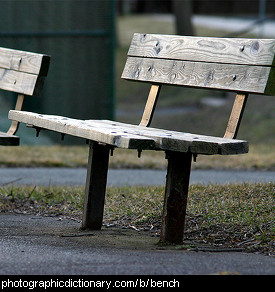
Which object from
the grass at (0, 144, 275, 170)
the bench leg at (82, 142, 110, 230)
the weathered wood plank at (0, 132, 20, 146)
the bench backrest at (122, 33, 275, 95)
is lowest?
the grass at (0, 144, 275, 170)

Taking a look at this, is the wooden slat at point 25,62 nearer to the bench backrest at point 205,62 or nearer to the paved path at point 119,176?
the bench backrest at point 205,62

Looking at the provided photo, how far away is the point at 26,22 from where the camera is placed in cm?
991

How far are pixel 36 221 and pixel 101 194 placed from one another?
0.69 m

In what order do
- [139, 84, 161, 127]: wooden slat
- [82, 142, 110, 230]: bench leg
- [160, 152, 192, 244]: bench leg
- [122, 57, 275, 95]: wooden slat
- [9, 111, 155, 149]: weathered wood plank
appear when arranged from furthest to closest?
[139, 84, 161, 127]: wooden slat < [82, 142, 110, 230]: bench leg < [122, 57, 275, 95]: wooden slat < [160, 152, 192, 244]: bench leg < [9, 111, 155, 149]: weathered wood plank

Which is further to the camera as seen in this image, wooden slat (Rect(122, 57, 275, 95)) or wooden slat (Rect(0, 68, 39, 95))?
wooden slat (Rect(0, 68, 39, 95))

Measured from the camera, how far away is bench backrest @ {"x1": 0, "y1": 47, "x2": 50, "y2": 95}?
532cm

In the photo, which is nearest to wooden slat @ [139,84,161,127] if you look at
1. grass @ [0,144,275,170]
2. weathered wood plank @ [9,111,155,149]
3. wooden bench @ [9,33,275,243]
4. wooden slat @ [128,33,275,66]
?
wooden bench @ [9,33,275,243]

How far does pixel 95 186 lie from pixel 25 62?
1.45m

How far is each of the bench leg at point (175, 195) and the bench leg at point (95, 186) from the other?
68cm

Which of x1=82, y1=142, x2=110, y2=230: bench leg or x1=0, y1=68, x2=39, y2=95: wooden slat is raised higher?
x1=0, y1=68, x2=39, y2=95: wooden slat

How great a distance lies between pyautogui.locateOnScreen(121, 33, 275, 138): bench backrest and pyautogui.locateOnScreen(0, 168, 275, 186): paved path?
73.1 inches

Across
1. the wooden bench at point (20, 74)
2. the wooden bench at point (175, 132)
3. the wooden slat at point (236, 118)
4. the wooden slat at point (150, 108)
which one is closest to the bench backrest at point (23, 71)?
the wooden bench at point (20, 74)

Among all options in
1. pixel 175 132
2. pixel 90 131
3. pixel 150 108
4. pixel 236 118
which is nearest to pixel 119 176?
pixel 150 108

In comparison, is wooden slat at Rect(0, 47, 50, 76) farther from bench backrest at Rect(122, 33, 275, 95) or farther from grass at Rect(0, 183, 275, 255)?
grass at Rect(0, 183, 275, 255)
